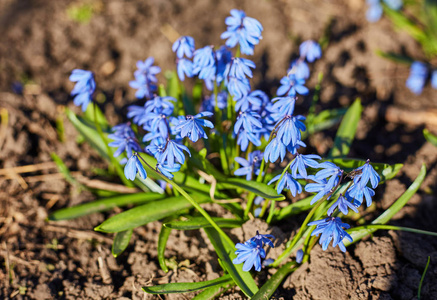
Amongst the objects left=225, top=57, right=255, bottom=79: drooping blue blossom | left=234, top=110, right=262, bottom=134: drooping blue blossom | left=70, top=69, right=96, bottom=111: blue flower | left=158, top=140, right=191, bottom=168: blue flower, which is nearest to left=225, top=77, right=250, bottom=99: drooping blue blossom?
left=225, top=57, right=255, bottom=79: drooping blue blossom

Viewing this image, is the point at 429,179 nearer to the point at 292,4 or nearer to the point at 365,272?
the point at 365,272

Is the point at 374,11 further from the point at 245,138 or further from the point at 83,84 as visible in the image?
the point at 83,84

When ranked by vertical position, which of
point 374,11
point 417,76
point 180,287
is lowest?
point 180,287

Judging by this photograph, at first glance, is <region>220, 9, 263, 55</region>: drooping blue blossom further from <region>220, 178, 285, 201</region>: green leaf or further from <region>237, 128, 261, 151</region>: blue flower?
<region>220, 178, 285, 201</region>: green leaf

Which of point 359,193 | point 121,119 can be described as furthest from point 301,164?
point 121,119

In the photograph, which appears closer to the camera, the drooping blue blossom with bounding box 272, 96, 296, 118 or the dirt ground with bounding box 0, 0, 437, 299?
the drooping blue blossom with bounding box 272, 96, 296, 118

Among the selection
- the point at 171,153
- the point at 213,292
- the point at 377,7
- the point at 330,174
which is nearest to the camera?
the point at 330,174

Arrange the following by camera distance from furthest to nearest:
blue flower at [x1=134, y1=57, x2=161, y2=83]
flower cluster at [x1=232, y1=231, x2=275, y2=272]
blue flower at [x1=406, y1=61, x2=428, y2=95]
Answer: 1. blue flower at [x1=406, y1=61, x2=428, y2=95]
2. blue flower at [x1=134, y1=57, x2=161, y2=83]
3. flower cluster at [x1=232, y1=231, x2=275, y2=272]
